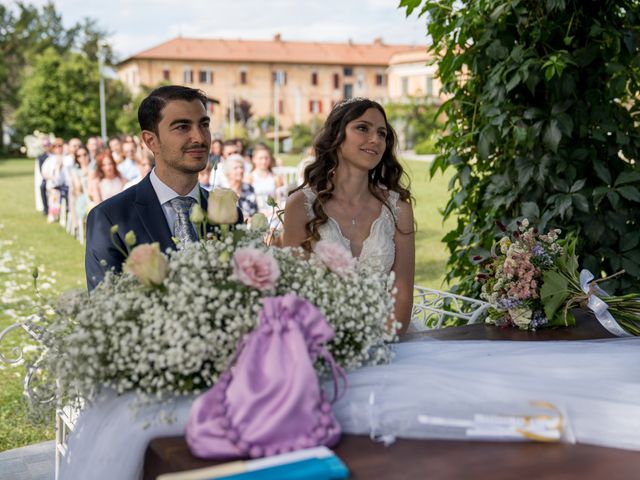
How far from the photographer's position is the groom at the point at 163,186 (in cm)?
333

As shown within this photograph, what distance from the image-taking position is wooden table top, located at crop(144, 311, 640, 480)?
1.85 metres

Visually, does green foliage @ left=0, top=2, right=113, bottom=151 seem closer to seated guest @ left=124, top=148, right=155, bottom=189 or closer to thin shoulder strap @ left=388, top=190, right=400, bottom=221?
seated guest @ left=124, top=148, right=155, bottom=189

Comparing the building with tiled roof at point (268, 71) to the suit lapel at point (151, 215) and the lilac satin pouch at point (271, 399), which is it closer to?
the suit lapel at point (151, 215)

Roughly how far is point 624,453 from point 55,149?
1750 centimetres

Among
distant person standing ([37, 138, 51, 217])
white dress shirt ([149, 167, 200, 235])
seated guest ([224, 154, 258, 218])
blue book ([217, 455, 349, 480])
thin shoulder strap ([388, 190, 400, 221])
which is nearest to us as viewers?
blue book ([217, 455, 349, 480])

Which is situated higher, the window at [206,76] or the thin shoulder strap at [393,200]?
the window at [206,76]

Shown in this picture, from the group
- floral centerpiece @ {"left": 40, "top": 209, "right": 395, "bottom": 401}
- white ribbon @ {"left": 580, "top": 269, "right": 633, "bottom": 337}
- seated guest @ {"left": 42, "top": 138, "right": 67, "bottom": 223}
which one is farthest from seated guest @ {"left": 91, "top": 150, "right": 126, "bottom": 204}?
floral centerpiece @ {"left": 40, "top": 209, "right": 395, "bottom": 401}

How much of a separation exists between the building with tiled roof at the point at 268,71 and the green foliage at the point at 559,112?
7374 cm

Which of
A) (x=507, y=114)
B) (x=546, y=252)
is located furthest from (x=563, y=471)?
(x=507, y=114)

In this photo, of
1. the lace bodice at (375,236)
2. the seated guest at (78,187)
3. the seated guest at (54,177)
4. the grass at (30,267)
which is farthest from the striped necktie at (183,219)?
the seated guest at (54,177)

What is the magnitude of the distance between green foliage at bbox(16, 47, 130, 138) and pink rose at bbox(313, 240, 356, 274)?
53.8 meters

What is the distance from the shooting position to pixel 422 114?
187 ft

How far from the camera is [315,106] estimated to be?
8450 cm

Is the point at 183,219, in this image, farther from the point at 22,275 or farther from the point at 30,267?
the point at 30,267
